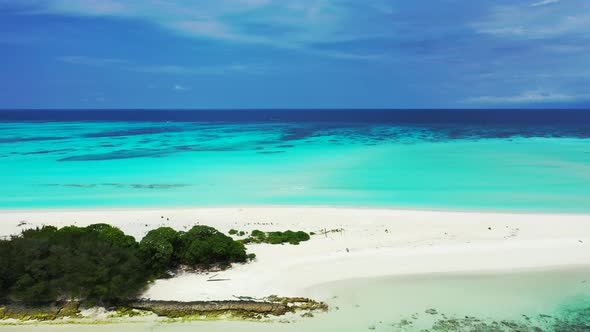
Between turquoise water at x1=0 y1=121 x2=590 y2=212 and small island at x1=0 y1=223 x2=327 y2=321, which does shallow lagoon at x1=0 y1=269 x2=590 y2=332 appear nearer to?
small island at x1=0 y1=223 x2=327 y2=321

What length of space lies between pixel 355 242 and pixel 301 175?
14.6 meters

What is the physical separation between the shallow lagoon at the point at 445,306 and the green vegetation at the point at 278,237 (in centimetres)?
372

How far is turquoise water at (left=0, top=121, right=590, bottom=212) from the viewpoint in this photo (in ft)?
75.8

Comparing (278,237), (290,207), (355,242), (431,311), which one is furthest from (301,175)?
(431,311)

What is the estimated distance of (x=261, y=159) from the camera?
124 feet

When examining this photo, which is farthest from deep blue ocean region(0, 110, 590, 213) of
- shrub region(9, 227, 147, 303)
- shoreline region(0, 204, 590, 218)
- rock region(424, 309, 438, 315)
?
rock region(424, 309, 438, 315)

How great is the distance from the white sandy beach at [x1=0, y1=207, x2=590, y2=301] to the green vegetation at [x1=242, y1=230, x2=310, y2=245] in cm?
38

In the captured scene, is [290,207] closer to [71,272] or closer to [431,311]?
[431,311]

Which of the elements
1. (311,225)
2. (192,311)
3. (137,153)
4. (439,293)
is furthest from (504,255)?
(137,153)

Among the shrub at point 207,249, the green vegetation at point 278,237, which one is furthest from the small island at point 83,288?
Result: the green vegetation at point 278,237

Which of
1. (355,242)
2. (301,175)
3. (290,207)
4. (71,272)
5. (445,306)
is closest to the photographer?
(71,272)

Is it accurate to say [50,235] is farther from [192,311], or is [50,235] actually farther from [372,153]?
[372,153]

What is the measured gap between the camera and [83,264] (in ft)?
36.2

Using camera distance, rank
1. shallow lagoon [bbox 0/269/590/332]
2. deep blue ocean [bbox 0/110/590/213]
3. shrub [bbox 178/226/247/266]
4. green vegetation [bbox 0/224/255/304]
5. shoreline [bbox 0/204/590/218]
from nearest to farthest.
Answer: shallow lagoon [bbox 0/269/590/332]
green vegetation [bbox 0/224/255/304]
shrub [bbox 178/226/247/266]
shoreline [bbox 0/204/590/218]
deep blue ocean [bbox 0/110/590/213]
